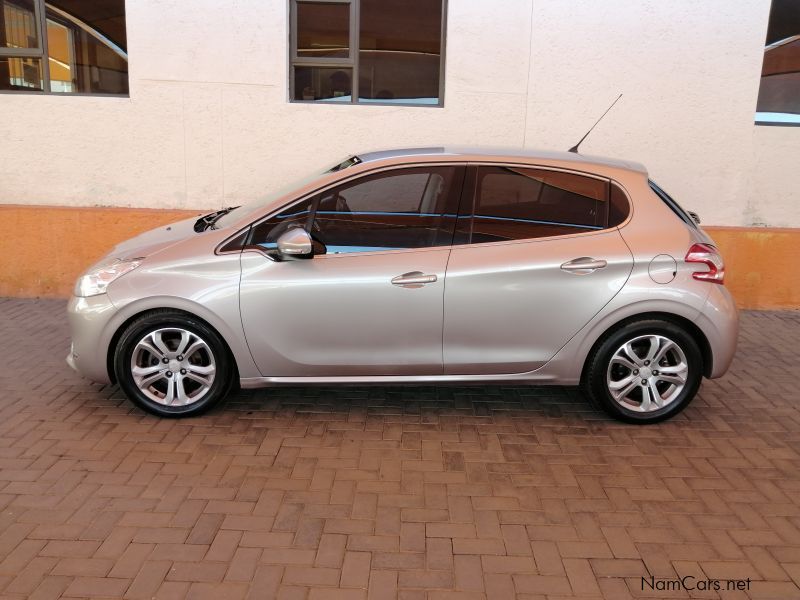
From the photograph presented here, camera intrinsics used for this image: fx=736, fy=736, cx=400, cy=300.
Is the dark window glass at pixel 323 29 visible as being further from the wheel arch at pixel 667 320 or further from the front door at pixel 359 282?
the wheel arch at pixel 667 320

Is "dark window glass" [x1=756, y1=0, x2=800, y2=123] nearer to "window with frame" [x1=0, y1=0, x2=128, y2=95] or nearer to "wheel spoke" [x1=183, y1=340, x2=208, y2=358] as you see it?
"wheel spoke" [x1=183, y1=340, x2=208, y2=358]

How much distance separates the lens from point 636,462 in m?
4.28

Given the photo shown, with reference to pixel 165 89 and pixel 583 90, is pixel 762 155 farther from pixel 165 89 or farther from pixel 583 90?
pixel 165 89

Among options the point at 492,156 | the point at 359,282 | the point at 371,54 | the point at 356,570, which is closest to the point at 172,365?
the point at 359,282

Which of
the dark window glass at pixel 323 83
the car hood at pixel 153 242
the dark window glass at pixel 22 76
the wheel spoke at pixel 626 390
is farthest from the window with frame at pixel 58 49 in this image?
the wheel spoke at pixel 626 390

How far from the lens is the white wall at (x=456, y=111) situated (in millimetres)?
7379

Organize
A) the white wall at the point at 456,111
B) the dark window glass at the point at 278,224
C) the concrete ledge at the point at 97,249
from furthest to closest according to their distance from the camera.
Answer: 1. the concrete ledge at the point at 97,249
2. the white wall at the point at 456,111
3. the dark window glass at the point at 278,224

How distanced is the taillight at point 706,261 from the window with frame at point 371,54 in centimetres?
375

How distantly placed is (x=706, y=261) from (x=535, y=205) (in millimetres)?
1124

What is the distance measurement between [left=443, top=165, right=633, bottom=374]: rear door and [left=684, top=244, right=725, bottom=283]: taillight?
1.39 ft

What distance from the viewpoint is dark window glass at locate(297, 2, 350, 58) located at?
297 inches

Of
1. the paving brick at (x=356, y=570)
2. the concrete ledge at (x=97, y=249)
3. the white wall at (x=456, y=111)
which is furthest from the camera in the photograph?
the concrete ledge at (x=97, y=249)

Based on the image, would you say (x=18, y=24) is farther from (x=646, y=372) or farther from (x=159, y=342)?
(x=646, y=372)

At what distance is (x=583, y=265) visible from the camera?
14.9 feet
